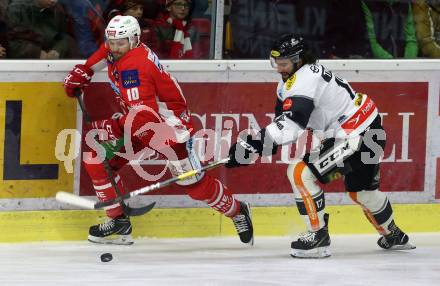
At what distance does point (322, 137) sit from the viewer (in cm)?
682

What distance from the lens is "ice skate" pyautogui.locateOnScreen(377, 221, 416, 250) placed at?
7.09 m

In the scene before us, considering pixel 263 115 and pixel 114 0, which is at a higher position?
pixel 114 0

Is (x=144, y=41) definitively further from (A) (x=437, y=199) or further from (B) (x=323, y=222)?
(A) (x=437, y=199)

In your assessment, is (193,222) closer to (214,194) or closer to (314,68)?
(214,194)

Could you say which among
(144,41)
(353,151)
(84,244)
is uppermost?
(144,41)

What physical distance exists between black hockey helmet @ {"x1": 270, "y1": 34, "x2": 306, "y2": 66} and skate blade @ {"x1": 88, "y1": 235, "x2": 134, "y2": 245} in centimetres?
136

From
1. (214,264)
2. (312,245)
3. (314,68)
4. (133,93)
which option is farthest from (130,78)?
(312,245)

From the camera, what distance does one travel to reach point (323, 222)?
684 centimetres

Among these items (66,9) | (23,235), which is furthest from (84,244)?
(66,9)

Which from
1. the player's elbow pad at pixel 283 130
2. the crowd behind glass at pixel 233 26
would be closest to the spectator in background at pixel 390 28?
the crowd behind glass at pixel 233 26

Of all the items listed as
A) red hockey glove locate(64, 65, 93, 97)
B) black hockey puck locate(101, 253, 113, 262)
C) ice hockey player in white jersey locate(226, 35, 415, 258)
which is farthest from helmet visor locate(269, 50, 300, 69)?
black hockey puck locate(101, 253, 113, 262)

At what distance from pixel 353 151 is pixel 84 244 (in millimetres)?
1578

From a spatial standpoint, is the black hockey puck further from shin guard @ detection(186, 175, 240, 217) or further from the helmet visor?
the helmet visor

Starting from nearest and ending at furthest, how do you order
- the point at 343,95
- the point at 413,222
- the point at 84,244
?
1. the point at 343,95
2. the point at 84,244
3. the point at 413,222
